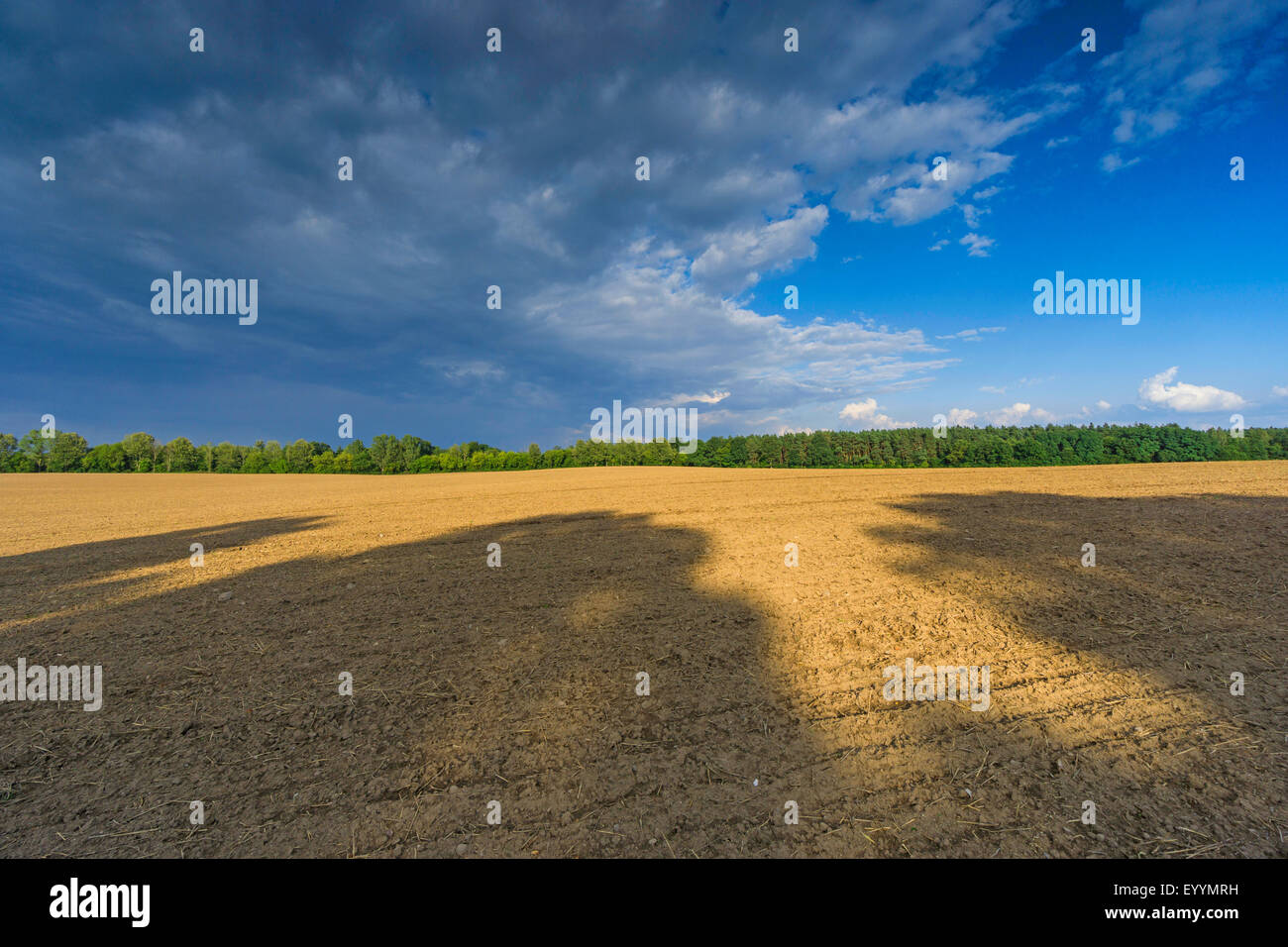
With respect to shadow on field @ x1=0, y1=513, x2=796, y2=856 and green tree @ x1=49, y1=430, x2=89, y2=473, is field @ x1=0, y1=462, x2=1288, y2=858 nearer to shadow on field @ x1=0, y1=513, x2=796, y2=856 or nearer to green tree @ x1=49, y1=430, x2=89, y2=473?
shadow on field @ x1=0, y1=513, x2=796, y2=856

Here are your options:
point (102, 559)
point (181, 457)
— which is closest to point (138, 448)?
point (181, 457)

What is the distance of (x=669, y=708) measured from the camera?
5090 mm

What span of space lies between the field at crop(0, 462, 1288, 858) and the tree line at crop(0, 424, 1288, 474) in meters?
77.9

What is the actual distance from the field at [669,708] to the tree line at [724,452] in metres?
77.9

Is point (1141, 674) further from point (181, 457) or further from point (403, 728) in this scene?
point (181, 457)

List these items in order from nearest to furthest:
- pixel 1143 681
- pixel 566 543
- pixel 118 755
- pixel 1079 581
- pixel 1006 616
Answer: pixel 118 755 → pixel 1143 681 → pixel 1006 616 → pixel 1079 581 → pixel 566 543

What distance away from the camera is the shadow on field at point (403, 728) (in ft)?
11.6

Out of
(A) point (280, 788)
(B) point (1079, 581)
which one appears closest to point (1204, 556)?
(B) point (1079, 581)

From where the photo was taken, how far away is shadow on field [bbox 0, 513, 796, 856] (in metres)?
3.54

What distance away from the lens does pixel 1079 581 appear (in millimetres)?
8531

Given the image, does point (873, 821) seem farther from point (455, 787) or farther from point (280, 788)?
point (280, 788)

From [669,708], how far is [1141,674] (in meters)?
5.53

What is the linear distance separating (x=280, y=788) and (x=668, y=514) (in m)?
16.2

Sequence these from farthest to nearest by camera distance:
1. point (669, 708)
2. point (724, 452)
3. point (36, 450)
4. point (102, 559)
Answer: point (724, 452) → point (36, 450) → point (102, 559) → point (669, 708)
